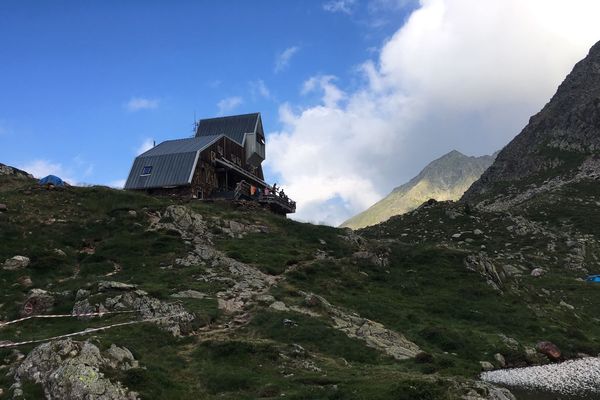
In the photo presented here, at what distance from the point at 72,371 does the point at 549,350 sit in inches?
1190

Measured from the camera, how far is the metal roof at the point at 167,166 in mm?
66125

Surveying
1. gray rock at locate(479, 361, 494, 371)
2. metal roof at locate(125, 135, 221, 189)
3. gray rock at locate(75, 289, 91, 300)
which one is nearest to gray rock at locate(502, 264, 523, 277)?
gray rock at locate(479, 361, 494, 371)

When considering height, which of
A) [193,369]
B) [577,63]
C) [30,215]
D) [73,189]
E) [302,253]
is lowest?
[193,369]

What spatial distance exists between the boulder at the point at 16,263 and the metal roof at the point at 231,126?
46191 millimetres

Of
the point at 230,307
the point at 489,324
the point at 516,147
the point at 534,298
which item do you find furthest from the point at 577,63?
the point at 230,307

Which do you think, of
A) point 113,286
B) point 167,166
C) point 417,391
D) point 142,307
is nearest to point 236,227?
point 167,166

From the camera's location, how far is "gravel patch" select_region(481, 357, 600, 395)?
26.7m

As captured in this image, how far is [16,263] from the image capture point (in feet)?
129

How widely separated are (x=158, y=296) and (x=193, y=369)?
34.3 ft

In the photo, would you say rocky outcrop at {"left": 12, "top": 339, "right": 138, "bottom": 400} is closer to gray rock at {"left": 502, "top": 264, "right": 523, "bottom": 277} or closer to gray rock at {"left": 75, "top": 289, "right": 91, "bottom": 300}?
gray rock at {"left": 75, "top": 289, "right": 91, "bottom": 300}

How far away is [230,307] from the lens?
112 ft

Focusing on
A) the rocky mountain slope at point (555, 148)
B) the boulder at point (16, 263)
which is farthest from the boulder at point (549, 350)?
the rocky mountain slope at point (555, 148)

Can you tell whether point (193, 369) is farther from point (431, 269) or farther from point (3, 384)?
point (431, 269)

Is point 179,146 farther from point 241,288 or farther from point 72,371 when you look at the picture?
point 72,371
